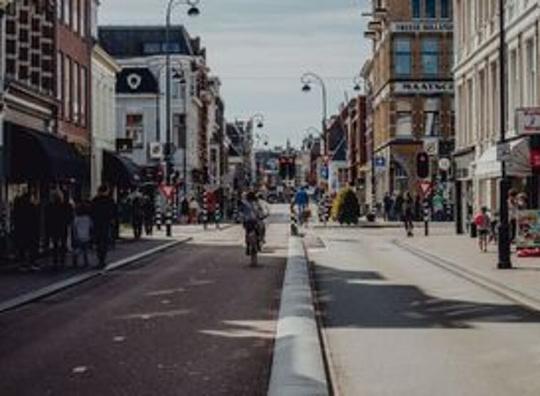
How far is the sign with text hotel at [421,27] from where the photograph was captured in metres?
85.6

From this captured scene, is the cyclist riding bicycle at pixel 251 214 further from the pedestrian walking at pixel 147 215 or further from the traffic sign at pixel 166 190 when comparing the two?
the traffic sign at pixel 166 190

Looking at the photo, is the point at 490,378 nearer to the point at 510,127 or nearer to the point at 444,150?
the point at 510,127

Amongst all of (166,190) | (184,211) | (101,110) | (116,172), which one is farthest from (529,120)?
(184,211)

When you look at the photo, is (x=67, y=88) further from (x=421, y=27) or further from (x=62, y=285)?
(x=421, y=27)

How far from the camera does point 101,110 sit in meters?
56.5

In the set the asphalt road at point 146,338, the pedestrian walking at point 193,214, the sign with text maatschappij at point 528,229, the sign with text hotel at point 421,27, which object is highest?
the sign with text hotel at point 421,27

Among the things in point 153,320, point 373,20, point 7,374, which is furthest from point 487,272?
point 373,20

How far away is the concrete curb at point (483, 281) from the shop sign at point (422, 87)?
4854 centimetres

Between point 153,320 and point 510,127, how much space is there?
1083 inches

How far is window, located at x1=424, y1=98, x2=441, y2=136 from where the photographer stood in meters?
85.6

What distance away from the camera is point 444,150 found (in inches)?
2685

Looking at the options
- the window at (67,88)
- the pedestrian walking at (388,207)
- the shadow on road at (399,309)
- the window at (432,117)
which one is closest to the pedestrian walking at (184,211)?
the pedestrian walking at (388,207)

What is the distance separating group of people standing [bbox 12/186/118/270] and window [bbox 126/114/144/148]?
63.3 m

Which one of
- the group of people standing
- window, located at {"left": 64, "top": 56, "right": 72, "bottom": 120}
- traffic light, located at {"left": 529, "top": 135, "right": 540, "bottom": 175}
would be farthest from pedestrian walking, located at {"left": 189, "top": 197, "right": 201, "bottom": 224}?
the group of people standing
